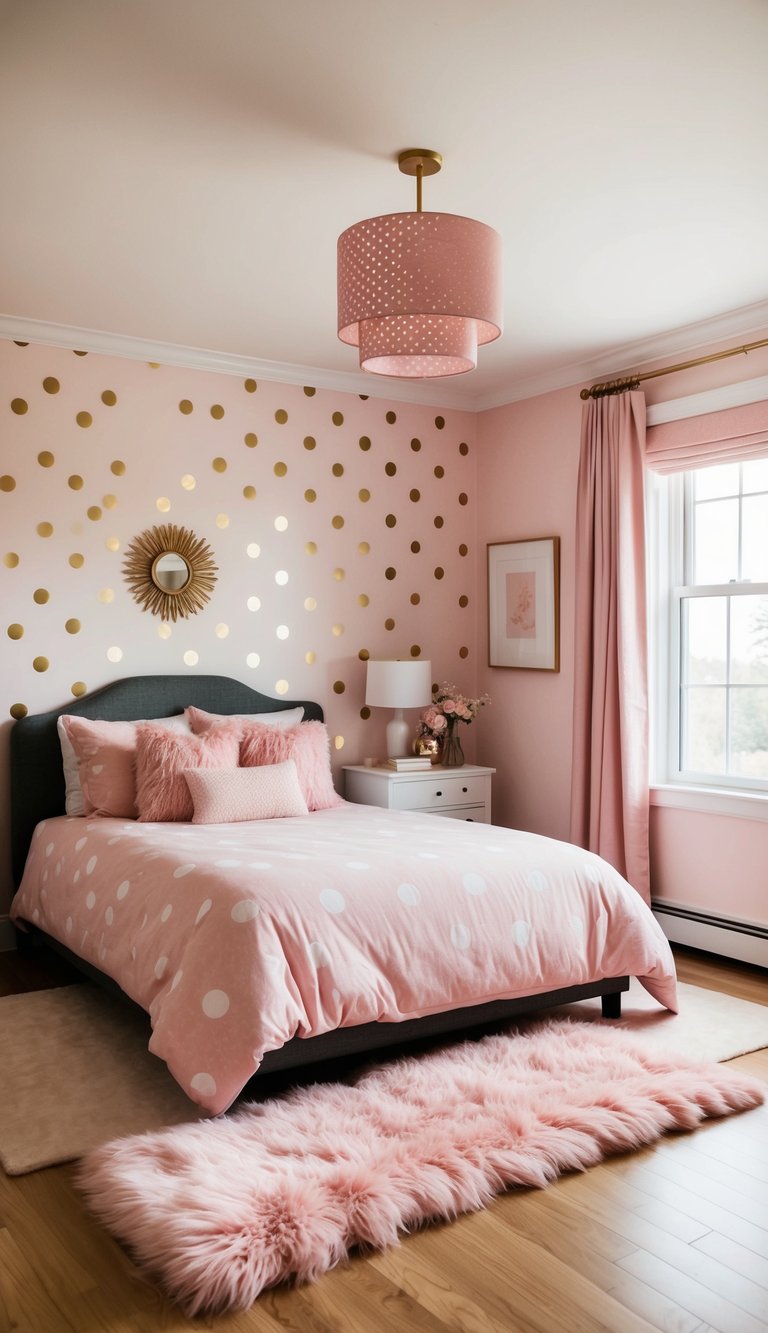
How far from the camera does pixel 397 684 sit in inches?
198

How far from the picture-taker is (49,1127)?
2.73 meters

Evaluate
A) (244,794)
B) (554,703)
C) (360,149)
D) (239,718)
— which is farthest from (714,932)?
(360,149)

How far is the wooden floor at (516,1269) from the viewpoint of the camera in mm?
1951

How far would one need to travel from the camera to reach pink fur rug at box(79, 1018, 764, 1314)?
2129mm

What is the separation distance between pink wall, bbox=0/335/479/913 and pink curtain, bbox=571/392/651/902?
990 mm

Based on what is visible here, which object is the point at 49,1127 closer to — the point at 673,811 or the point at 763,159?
the point at 673,811

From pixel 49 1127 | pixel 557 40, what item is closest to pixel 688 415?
pixel 557 40

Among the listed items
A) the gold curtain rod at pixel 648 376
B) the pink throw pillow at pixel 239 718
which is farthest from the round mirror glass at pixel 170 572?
the gold curtain rod at pixel 648 376

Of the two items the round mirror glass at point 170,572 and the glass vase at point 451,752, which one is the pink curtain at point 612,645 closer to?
the glass vase at point 451,752

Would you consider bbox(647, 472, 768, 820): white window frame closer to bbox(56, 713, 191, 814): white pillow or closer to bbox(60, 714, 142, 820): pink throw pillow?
bbox(56, 713, 191, 814): white pillow

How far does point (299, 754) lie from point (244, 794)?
480 mm

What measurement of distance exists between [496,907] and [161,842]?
1.13 meters

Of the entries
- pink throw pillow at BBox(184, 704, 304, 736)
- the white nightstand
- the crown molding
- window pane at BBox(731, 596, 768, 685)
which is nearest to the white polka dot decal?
→ pink throw pillow at BBox(184, 704, 304, 736)

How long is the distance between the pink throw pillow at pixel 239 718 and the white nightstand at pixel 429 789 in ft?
1.45
